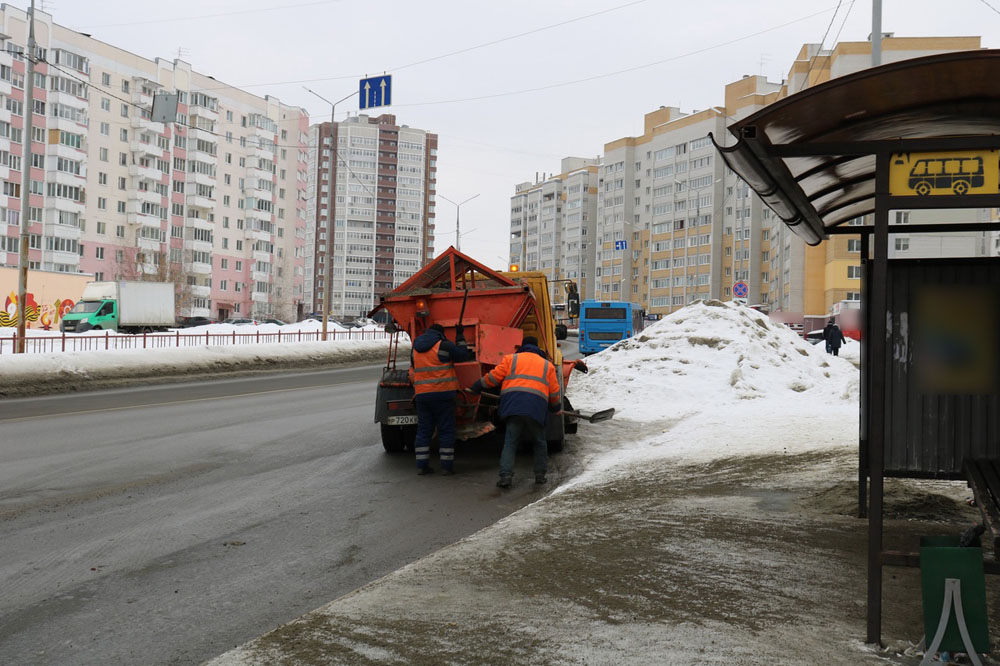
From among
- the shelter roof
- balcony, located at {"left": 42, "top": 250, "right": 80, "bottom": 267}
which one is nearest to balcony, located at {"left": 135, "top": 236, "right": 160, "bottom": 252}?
balcony, located at {"left": 42, "top": 250, "right": 80, "bottom": 267}

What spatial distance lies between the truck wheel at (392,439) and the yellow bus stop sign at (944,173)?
790 centimetres

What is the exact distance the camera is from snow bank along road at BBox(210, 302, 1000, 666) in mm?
4016

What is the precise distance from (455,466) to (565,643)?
668 centimetres

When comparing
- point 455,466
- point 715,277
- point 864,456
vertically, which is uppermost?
point 715,277

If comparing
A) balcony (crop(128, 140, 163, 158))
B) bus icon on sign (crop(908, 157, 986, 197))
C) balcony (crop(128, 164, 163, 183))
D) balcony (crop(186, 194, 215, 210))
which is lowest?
bus icon on sign (crop(908, 157, 986, 197))

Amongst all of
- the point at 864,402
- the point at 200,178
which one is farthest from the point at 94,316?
the point at 200,178

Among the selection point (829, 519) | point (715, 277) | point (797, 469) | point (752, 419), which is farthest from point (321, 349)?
point (715, 277)

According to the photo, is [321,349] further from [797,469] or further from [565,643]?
[565,643]

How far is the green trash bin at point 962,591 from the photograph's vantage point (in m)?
3.93

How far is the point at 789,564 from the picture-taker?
5.52 metres

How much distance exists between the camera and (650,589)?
496 centimetres

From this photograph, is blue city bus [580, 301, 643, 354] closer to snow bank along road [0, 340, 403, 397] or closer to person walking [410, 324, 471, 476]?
snow bank along road [0, 340, 403, 397]

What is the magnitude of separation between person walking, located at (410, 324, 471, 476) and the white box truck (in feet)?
133

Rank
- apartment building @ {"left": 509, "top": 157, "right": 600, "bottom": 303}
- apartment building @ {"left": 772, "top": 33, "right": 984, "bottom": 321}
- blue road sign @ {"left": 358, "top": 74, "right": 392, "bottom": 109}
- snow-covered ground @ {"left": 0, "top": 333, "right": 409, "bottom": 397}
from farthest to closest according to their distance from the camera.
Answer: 1. apartment building @ {"left": 509, "top": 157, "right": 600, "bottom": 303}
2. apartment building @ {"left": 772, "top": 33, "right": 984, "bottom": 321}
3. blue road sign @ {"left": 358, "top": 74, "right": 392, "bottom": 109}
4. snow-covered ground @ {"left": 0, "top": 333, "right": 409, "bottom": 397}
